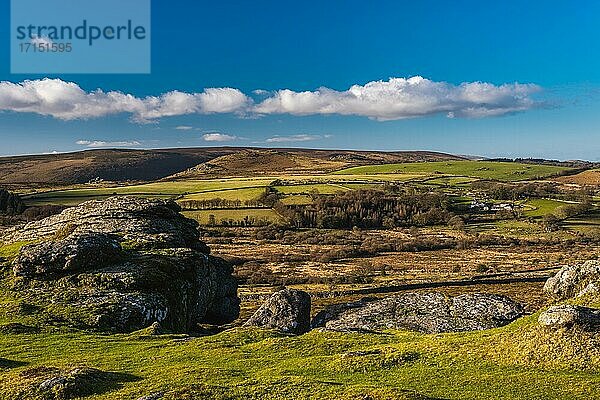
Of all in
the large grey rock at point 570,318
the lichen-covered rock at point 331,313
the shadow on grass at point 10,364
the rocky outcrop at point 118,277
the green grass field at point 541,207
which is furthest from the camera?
the green grass field at point 541,207

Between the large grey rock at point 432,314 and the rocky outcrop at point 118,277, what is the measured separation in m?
11.7

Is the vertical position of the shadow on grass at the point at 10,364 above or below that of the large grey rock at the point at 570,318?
below

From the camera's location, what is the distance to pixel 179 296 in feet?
125

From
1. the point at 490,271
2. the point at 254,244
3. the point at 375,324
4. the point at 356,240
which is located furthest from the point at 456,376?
the point at 356,240

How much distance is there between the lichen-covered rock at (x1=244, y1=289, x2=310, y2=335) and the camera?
36.8 metres

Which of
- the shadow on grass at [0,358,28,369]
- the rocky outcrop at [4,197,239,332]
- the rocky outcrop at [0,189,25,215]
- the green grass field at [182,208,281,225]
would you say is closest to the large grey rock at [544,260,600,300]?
the rocky outcrop at [4,197,239,332]

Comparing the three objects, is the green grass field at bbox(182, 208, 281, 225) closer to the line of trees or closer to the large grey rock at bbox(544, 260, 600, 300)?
the line of trees

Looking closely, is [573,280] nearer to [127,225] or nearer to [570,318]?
[570,318]

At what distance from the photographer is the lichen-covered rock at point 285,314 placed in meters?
36.8

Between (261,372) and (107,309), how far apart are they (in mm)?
15350

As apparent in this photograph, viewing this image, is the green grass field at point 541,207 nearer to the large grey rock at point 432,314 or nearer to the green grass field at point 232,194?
the green grass field at point 232,194

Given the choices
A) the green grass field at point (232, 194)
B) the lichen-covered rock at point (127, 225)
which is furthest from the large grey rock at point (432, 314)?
the green grass field at point (232, 194)

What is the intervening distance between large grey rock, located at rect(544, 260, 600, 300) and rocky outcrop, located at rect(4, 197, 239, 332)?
27.3 m

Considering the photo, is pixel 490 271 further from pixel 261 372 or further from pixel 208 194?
pixel 208 194
